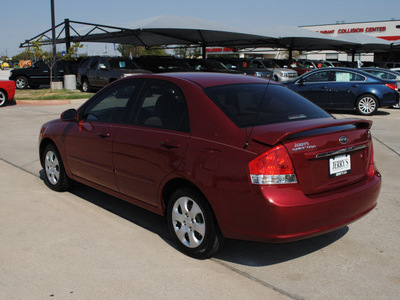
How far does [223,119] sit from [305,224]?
106cm

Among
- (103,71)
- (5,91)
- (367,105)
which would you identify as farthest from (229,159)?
(103,71)

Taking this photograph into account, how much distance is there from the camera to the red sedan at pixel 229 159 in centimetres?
330

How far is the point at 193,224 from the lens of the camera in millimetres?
3775

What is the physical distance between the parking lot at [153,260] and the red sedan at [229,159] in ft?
1.09

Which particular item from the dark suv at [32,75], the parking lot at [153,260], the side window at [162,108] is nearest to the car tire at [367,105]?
the parking lot at [153,260]

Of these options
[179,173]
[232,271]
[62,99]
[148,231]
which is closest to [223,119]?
[179,173]

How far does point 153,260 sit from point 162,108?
1.41 metres

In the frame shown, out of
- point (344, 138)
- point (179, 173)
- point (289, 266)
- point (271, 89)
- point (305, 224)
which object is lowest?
point (289, 266)

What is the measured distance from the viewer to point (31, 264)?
3736 mm

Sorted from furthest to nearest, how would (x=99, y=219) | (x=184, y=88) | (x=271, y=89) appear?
(x=99, y=219) → (x=271, y=89) → (x=184, y=88)

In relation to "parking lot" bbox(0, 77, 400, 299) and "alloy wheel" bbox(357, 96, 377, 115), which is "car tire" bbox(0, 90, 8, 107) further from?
"alloy wheel" bbox(357, 96, 377, 115)

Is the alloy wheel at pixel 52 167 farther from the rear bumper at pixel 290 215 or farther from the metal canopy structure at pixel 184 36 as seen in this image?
the metal canopy structure at pixel 184 36

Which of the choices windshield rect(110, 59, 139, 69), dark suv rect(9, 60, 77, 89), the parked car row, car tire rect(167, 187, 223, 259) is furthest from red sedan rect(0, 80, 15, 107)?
car tire rect(167, 187, 223, 259)

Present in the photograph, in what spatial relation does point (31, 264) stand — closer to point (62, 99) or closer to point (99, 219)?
point (99, 219)
